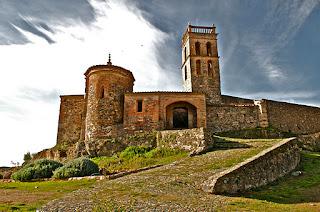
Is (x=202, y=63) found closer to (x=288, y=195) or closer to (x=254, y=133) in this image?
(x=254, y=133)

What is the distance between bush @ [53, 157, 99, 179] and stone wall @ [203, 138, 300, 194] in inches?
291

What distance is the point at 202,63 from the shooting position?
33781 mm

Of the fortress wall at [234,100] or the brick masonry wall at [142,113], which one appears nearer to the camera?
the brick masonry wall at [142,113]

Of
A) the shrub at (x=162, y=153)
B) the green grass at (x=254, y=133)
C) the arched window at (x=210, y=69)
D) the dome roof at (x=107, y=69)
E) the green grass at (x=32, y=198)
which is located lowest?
the green grass at (x=32, y=198)

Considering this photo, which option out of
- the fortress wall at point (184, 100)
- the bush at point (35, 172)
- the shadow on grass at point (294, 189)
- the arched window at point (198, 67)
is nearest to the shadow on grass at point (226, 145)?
the shadow on grass at point (294, 189)

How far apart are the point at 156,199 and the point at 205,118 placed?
692 inches

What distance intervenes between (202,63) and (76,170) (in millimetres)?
21868

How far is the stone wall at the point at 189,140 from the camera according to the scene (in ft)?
65.1

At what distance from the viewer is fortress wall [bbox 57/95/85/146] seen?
92.5ft

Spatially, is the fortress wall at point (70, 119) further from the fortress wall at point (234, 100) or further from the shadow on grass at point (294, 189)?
the shadow on grass at point (294, 189)

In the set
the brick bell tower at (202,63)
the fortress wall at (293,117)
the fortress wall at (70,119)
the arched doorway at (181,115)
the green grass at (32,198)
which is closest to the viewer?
the green grass at (32,198)

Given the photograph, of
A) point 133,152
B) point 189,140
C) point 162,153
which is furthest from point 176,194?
point 133,152

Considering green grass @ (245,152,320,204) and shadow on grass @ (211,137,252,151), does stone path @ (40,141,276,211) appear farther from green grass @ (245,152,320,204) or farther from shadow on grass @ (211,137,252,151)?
shadow on grass @ (211,137,252,151)

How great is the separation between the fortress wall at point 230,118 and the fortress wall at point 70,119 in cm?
1244
